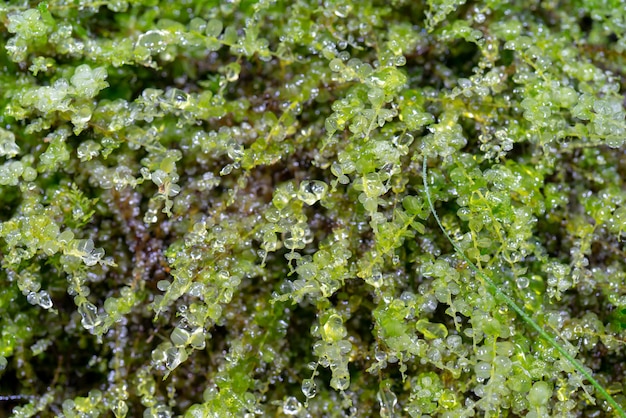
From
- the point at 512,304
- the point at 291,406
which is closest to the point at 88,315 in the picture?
the point at 291,406

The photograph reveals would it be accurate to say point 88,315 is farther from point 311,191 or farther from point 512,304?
point 512,304

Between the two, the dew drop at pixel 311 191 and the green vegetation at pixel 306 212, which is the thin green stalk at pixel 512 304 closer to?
the green vegetation at pixel 306 212

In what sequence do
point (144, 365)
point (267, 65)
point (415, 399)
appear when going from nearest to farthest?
point (415, 399) → point (144, 365) → point (267, 65)

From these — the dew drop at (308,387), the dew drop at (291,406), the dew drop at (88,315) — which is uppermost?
the dew drop at (88,315)

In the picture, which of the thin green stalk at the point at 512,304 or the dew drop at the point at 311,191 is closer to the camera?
the thin green stalk at the point at 512,304

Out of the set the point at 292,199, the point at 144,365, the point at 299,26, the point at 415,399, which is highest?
the point at 299,26

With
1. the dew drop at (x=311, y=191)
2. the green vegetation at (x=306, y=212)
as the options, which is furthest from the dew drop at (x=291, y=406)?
the dew drop at (x=311, y=191)

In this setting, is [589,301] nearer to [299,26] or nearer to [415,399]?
[415,399]

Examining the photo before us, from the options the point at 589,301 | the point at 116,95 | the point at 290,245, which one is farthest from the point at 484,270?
the point at 116,95
